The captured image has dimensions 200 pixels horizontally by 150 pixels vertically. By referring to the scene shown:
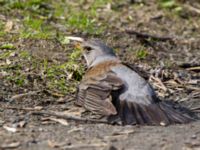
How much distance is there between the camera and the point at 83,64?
9.24 meters

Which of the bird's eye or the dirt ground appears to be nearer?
the dirt ground

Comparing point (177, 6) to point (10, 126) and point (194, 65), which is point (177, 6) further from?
point (10, 126)

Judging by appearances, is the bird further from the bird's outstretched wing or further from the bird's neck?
the bird's neck

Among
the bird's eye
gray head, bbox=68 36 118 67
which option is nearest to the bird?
gray head, bbox=68 36 118 67

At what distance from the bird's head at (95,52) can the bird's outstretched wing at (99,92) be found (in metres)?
0.77

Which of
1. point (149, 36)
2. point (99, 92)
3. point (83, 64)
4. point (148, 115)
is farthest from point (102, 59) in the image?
point (149, 36)

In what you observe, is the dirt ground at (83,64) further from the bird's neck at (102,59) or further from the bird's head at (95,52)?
the bird's neck at (102,59)

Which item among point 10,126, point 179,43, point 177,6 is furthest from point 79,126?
point 177,6

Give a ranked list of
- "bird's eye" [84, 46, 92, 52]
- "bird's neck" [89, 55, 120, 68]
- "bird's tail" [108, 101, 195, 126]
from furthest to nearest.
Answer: "bird's eye" [84, 46, 92, 52]
"bird's neck" [89, 55, 120, 68]
"bird's tail" [108, 101, 195, 126]

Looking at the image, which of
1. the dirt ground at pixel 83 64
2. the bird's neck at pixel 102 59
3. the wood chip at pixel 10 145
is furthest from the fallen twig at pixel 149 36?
the wood chip at pixel 10 145

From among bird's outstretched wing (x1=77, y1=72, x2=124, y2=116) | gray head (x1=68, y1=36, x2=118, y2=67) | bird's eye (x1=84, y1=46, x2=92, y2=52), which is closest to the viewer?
bird's outstretched wing (x1=77, y1=72, x2=124, y2=116)

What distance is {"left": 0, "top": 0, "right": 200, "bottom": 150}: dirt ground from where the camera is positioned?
22.0ft

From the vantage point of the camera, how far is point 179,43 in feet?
36.7

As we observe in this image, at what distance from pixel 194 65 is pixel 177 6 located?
3.05 m
